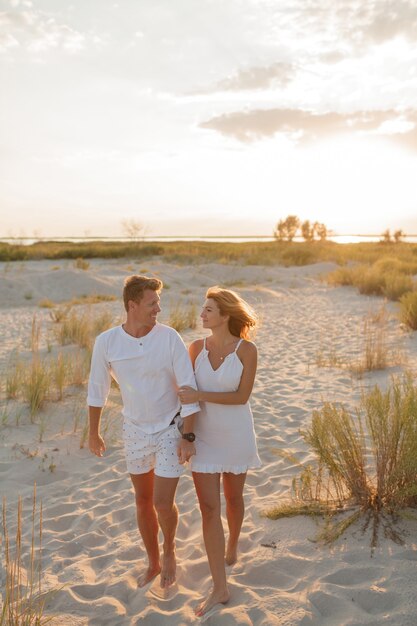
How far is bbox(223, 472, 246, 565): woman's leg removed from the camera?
3221 millimetres

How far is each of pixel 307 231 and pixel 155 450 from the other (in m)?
44.9

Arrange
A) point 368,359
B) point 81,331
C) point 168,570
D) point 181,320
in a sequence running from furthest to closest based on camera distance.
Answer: point 181,320
point 81,331
point 368,359
point 168,570

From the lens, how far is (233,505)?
10.9 ft

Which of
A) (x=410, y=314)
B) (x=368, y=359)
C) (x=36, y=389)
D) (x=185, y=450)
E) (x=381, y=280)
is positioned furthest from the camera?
(x=381, y=280)

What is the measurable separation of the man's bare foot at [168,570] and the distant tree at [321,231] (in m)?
45.2

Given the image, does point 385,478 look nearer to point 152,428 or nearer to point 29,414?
point 152,428

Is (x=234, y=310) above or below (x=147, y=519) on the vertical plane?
above

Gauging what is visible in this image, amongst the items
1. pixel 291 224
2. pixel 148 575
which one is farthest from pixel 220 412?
pixel 291 224

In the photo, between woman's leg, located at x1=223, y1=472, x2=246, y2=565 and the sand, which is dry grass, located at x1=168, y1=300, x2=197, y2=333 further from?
woman's leg, located at x1=223, y1=472, x2=246, y2=565

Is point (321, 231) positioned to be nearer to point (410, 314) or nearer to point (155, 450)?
point (410, 314)

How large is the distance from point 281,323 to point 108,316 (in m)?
3.87

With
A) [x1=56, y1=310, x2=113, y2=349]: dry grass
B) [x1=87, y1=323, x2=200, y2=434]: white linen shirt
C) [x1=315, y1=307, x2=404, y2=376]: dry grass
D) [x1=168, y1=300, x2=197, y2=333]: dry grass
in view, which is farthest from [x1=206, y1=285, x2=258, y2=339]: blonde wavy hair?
[x1=168, y1=300, x2=197, y2=333]: dry grass

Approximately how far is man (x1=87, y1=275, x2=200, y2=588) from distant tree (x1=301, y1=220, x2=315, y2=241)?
44.5 metres

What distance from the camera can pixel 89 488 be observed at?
4.70 meters
